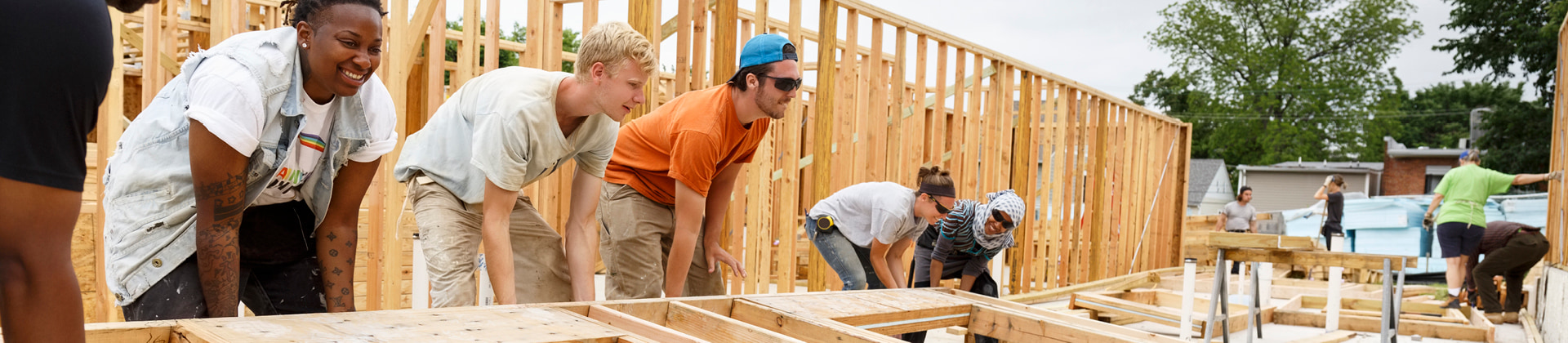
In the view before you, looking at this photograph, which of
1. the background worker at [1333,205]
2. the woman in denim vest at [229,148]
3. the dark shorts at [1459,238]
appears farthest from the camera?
the background worker at [1333,205]

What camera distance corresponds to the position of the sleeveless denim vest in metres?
1.88

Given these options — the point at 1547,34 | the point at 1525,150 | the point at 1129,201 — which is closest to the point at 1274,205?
the point at 1525,150

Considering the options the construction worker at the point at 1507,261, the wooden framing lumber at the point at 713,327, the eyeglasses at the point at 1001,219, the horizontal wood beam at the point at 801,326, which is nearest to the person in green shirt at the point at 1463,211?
the construction worker at the point at 1507,261

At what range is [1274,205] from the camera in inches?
1369

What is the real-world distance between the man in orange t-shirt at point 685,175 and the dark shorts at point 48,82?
1.99 meters

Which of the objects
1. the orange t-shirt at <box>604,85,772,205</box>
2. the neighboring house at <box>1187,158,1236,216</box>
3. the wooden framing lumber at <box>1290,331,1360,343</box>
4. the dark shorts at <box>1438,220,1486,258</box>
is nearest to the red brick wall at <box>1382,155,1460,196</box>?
the neighboring house at <box>1187,158,1236,216</box>

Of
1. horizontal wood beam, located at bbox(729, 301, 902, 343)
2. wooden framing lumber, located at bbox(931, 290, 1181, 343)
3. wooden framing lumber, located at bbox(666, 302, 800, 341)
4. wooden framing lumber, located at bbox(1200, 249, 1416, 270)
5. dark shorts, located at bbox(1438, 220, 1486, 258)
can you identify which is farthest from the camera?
dark shorts, located at bbox(1438, 220, 1486, 258)

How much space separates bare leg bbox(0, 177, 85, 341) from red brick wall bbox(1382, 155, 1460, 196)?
41621mm

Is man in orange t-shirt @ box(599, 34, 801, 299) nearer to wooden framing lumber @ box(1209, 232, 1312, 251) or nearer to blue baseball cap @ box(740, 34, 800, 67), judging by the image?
blue baseball cap @ box(740, 34, 800, 67)

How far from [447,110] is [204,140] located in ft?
3.25

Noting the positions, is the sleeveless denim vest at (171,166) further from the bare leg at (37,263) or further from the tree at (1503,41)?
the tree at (1503,41)

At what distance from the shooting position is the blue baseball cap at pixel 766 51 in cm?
311

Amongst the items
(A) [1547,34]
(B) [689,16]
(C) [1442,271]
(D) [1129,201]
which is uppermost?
(A) [1547,34]

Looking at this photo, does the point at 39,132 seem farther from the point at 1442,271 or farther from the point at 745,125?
the point at 1442,271
